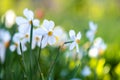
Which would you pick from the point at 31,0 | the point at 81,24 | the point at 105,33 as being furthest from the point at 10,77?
the point at 31,0

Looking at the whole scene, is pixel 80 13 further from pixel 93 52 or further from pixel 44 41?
pixel 44 41

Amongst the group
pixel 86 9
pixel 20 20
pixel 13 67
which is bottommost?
pixel 86 9

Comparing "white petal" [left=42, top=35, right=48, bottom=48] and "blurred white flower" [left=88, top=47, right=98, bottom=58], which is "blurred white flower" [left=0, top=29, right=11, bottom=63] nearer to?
"blurred white flower" [left=88, top=47, right=98, bottom=58]

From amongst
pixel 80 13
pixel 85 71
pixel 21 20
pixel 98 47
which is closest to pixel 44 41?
pixel 21 20

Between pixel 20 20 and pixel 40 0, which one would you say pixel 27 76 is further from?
pixel 40 0

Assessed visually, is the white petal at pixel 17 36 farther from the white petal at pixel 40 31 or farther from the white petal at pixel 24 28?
the white petal at pixel 40 31

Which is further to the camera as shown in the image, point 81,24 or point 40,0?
point 40,0

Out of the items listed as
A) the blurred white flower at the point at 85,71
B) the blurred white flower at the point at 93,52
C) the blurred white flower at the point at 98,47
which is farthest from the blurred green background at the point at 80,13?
the blurred white flower at the point at 85,71

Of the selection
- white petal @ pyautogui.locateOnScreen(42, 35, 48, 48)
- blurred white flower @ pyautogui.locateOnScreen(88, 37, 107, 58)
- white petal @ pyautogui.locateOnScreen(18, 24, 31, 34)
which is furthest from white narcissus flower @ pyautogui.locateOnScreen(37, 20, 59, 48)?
blurred white flower @ pyautogui.locateOnScreen(88, 37, 107, 58)
